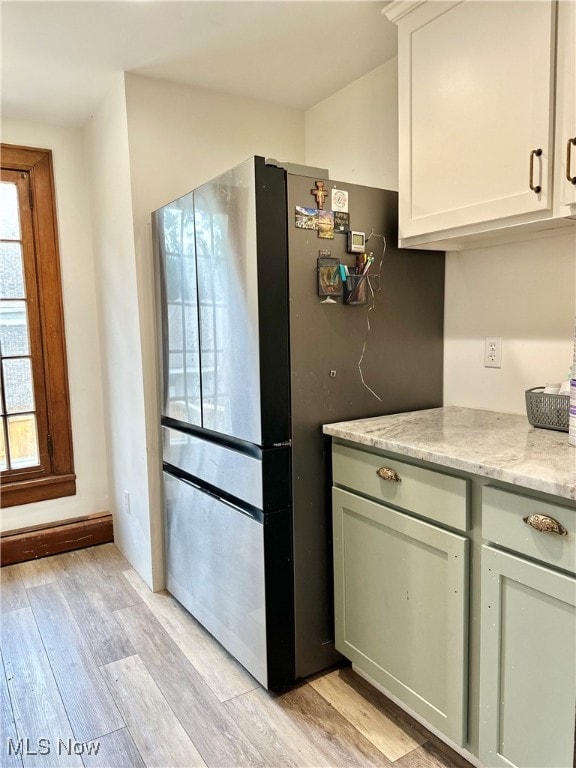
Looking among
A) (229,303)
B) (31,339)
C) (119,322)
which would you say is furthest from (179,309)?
(31,339)

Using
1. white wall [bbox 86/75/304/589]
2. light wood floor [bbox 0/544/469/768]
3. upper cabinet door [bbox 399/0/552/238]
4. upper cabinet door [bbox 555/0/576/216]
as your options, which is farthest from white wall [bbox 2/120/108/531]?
upper cabinet door [bbox 555/0/576/216]

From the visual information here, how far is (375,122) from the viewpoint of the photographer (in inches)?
91.6

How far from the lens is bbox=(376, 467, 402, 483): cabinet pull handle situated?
5.01ft

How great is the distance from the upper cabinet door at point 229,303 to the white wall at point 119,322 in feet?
1.96

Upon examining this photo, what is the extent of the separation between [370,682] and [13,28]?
2.66m

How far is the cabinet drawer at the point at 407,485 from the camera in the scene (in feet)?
4.47

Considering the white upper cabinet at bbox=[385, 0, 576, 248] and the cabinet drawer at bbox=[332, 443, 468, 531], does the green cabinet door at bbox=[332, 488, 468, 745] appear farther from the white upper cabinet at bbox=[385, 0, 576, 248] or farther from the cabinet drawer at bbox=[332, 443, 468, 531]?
the white upper cabinet at bbox=[385, 0, 576, 248]

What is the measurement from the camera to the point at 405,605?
155 centimetres

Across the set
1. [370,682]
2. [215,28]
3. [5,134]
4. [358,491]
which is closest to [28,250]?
[5,134]

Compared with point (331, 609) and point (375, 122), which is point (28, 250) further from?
point (331, 609)

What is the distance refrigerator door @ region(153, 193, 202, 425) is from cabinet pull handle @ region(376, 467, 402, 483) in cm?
78

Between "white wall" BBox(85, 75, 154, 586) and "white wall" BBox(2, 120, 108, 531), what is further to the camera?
"white wall" BBox(2, 120, 108, 531)

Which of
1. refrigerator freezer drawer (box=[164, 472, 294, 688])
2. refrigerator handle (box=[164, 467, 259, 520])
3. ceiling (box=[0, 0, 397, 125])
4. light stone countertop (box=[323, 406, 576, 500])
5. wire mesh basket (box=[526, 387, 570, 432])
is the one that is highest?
ceiling (box=[0, 0, 397, 125])

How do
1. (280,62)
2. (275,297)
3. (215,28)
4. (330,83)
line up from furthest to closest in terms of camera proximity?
(330,83) → (280,62) → (215,28) → (275,297)
